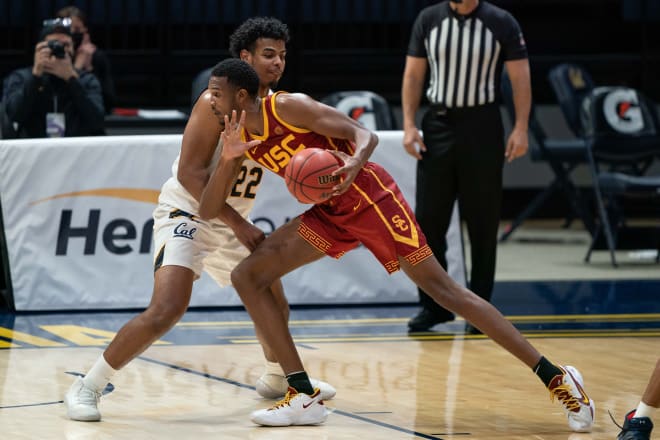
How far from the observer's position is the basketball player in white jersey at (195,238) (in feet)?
16.6

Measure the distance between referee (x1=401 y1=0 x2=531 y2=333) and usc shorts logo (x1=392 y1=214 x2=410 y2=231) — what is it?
213 cm

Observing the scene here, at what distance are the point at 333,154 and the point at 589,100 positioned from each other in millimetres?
5845

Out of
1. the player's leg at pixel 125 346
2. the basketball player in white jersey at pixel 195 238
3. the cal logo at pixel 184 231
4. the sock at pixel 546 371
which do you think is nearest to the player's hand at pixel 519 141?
the basketball player in white jersey at pixel 195 238

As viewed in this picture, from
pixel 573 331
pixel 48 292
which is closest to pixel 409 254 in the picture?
pixel 573 331

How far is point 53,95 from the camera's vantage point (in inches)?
336

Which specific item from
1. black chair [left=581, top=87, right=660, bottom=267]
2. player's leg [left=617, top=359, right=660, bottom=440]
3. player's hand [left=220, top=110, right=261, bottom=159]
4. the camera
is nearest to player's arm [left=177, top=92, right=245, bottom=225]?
player's hand [left=220, top=110, right=261, bottom=159]

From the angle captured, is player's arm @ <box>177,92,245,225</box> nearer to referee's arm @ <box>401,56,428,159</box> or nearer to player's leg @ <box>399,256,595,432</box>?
player's leg @ <box>399,256,595,432</box>

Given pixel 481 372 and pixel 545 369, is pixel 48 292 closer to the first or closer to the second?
pixel 481 372

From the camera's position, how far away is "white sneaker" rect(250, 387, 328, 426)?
16.3ft

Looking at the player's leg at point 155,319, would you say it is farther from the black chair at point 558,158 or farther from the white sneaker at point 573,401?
the black chair at point 558,158

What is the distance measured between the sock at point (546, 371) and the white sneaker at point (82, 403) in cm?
176

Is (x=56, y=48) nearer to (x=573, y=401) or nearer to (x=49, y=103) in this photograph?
(x=49, y=103)

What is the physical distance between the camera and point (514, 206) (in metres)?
13.3

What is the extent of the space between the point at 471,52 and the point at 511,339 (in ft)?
8.43
